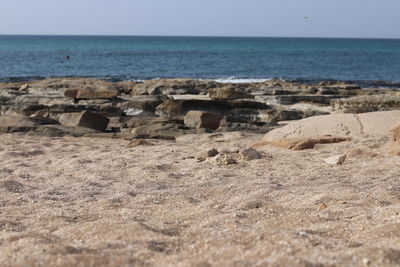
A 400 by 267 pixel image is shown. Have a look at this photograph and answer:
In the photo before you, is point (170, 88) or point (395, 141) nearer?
point (395, 141)

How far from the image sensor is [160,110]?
47.2 feet

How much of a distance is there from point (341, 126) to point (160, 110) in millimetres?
5738

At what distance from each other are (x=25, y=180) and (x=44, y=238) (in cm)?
302

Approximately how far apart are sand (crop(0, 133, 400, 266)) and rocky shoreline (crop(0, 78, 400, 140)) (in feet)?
7.57

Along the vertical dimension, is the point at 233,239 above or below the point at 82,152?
above

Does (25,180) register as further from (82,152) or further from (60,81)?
(60,81)

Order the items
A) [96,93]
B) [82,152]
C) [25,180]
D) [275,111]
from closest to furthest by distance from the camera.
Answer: [25,180], [82,152], [275,111], [96,93]

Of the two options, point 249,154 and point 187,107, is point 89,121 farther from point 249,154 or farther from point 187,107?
point 249,154

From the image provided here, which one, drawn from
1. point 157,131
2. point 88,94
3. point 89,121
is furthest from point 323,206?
point 88,94

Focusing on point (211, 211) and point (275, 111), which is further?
point (275, 111)

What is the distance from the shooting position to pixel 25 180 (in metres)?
6.92

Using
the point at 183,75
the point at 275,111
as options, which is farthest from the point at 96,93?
the point at 183,75

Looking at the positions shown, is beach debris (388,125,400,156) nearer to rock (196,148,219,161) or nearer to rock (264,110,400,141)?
rock (264,110,400,141)

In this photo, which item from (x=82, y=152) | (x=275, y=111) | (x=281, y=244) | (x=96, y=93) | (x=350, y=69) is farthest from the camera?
(x=350, y=69)
